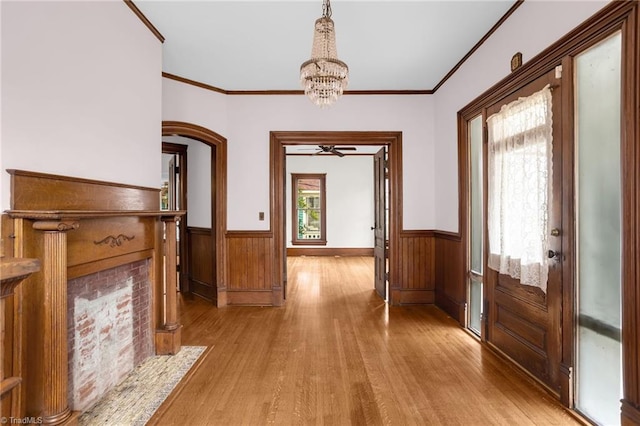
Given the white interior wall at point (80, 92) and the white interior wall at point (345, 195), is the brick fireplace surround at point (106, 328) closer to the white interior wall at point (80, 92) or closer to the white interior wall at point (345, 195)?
the white interior wall at point (80, 92)

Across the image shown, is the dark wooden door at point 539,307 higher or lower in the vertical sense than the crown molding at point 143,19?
lower

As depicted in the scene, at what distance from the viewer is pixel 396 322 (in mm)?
3631

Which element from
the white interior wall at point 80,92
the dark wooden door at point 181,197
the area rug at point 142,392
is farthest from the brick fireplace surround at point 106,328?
the dark wooden door at point 181,197

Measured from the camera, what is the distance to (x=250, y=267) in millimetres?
4336

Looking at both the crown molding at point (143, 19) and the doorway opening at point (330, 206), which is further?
the doorway opening at point (330, 206)

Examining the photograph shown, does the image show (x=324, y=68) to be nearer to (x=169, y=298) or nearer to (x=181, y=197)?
(x=169, y=298)

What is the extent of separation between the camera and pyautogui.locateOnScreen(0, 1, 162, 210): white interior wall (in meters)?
1.55

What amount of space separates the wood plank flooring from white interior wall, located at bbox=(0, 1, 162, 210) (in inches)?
64.9

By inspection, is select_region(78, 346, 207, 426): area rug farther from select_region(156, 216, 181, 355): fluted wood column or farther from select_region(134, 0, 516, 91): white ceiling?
select_region(134, 0, 516, 91): white ceiling

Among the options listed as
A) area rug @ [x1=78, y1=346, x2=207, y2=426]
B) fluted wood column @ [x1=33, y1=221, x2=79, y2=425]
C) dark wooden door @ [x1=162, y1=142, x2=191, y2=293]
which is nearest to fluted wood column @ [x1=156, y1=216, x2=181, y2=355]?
area rug @ [x1=78, y1=346, x2=207, y2=426]

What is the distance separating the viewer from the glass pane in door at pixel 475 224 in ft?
10.7

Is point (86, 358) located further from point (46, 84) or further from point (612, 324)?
point (612, 324)

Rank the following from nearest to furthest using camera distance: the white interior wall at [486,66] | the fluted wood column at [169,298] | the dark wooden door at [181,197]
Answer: the white interior wall at [486,66] → the fluted wood column at [169,298] → the dark wooden door at [181,197]

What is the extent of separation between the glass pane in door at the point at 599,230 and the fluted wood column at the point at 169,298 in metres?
2.97
